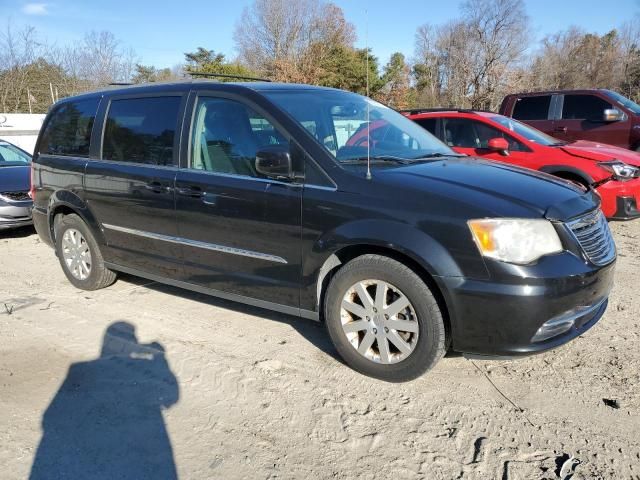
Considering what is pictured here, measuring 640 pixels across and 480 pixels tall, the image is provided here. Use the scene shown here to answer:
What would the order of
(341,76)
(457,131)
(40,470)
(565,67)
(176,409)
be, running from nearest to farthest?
1. (40,470)
2. (176,409)
3. (457,131)
4. (341,76)
5. (565,67)

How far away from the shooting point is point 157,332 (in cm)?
398

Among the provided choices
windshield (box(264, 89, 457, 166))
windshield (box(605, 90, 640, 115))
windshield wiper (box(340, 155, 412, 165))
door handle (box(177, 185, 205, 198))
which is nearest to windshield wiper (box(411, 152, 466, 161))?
windshield (box(264, 89, 457, 166))

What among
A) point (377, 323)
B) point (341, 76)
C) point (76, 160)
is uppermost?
point (341, 76)

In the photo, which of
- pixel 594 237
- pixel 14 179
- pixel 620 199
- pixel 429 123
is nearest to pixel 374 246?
pixel 594 237

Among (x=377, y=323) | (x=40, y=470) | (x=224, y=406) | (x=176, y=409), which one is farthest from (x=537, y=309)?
(x=40, y=470)

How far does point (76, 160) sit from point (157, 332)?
1.94 m

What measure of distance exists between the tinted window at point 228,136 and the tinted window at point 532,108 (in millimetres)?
8226

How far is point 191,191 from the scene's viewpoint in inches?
148

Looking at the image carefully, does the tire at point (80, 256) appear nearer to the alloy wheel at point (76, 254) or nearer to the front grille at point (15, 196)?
the alloy wheel at point (76, 254)

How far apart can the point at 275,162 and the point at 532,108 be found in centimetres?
862

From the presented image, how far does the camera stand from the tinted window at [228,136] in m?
3.53

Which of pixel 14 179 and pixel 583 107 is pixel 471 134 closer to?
pixel 583 107

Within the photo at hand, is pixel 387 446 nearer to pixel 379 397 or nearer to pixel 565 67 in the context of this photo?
pixel 379 397

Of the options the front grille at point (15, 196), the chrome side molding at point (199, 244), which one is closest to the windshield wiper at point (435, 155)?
the chrome side molding at point (199, 244)
